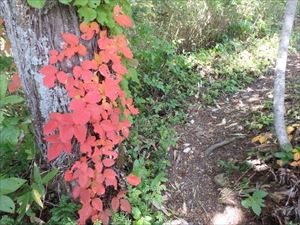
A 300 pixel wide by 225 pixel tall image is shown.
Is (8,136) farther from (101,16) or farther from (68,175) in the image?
(101,16)

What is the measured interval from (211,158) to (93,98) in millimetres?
1638

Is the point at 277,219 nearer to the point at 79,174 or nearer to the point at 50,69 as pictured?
the point at 79,174

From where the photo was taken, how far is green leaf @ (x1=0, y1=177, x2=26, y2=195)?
217 centimetres

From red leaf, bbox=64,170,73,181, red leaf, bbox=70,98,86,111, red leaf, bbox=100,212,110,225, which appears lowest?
red leaf, bbox=100,212,110,225

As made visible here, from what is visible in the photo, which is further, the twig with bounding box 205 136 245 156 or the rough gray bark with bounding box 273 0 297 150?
the twig with bounding box 205 136 245 156

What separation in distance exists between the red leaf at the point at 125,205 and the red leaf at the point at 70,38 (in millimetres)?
1188

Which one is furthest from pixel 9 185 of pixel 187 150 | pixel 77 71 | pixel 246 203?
pixel 187 150

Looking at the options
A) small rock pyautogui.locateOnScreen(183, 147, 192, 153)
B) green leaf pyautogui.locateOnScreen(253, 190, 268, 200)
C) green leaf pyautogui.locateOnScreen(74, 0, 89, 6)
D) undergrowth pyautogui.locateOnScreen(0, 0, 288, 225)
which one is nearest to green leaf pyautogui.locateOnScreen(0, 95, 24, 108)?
undergrowth pyautogui.locateOnScreen(0, 0, 288, 225)

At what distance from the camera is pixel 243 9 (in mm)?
6215

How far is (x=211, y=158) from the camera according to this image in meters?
3.50

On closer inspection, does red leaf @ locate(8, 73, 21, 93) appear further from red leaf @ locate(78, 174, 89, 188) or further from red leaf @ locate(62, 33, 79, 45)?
red leaf @ locate(78, 174, 89, 188)

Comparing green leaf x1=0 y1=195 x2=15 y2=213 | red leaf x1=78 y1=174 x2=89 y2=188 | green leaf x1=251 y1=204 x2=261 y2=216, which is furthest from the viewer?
green leaf x1=251 y1=204 x2=261 y2=216

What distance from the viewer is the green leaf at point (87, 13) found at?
224cm

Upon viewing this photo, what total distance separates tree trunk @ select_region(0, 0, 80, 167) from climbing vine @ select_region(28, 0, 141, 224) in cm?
8
